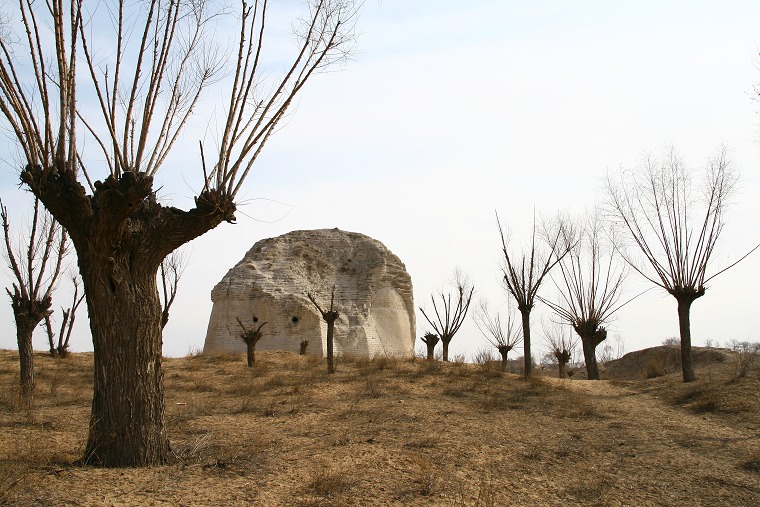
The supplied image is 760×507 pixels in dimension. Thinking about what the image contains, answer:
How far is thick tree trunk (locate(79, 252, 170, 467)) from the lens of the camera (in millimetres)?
6086

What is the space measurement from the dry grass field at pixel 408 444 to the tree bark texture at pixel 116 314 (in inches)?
12.4

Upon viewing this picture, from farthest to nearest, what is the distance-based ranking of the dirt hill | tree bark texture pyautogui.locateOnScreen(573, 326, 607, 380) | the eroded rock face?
the eroded rock face → tree bark texture pyautogui.locateOnScreen(573, 326, 607, 380) → the dirt hill

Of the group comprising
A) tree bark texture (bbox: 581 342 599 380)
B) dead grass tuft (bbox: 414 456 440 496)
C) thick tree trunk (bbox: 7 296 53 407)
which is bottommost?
dead grass tuft (bbox: 414 456 440 496)

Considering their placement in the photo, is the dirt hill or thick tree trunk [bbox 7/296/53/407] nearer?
thick tree trunk [bbox 7/296/53/407]

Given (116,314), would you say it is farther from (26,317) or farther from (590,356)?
(590,356)

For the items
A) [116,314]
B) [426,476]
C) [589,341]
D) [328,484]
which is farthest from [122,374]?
[589,341]

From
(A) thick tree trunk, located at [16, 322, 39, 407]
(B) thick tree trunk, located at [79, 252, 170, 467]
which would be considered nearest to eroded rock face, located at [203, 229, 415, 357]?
(A) thick tree trunk, located at [16, 322, 39, 407]

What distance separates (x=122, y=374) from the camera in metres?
6.14

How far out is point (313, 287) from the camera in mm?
25516

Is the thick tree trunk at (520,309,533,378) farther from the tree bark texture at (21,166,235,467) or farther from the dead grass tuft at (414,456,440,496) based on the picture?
the tree bark texture at (21,166,235,467)

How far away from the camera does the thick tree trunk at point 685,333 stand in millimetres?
14031

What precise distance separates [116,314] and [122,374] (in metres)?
0.59

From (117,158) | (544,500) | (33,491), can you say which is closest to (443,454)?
(544,500)

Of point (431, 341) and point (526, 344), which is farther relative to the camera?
point (431, 341)
